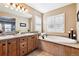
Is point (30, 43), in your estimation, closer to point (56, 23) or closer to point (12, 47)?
point (12, 47)

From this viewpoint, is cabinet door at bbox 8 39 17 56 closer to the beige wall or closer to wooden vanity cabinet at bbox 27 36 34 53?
wooden vanity cabinet at bbox 27 36 34 53

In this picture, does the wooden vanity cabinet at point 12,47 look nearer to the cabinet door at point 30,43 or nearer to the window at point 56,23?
the cabinet door at point 30,43

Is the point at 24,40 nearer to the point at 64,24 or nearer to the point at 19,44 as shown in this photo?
the point at 19,44

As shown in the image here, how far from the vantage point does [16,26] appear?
72.0 inches

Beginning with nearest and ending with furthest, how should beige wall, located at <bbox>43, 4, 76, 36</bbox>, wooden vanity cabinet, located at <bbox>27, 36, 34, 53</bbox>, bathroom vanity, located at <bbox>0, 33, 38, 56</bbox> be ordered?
beige wall, located at <bbox>43, 4, 76, 36</bbox>, bathroom vanity, located at <bbox>0, 33, 38, 56</bbox>, wooden vanity cabinet, located at <bbox>27, 36, 34, 53</bbox>

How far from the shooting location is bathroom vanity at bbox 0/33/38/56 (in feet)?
5.48

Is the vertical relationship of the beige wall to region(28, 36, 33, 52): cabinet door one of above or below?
above

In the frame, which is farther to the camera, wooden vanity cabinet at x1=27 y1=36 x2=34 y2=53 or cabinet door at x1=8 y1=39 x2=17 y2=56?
wooden vanity cabinet at x1=27 y1=36 x2=34 y2=53

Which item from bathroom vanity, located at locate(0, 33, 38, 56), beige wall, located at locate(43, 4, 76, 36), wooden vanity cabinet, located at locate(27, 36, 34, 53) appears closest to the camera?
beige wall, located at locate(43, 4, 76, 36)

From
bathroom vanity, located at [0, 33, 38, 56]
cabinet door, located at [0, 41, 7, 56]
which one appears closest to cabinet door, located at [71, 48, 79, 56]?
bathroom vanity, located at [0, 33, 38, 56]

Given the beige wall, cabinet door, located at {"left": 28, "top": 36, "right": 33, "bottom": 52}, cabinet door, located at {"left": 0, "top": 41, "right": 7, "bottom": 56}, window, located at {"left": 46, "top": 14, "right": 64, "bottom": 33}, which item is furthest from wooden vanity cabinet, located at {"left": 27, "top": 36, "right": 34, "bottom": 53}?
the beige wall

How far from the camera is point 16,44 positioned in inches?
79.0

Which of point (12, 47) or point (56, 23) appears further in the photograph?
point (12, 47)

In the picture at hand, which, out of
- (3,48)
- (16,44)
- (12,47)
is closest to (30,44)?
(16,44)
